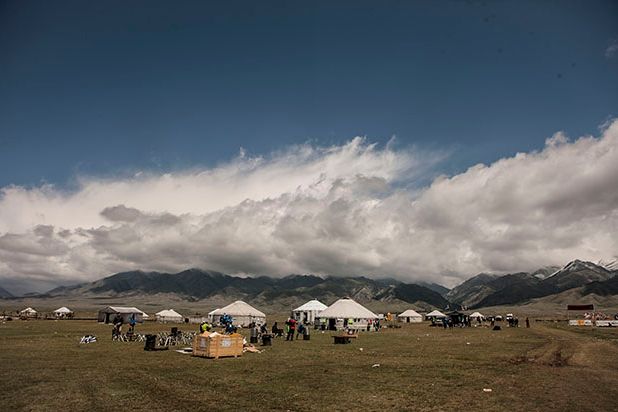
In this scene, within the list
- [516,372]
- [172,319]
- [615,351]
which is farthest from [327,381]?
[172,319]

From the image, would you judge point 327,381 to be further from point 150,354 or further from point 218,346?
point 150,354

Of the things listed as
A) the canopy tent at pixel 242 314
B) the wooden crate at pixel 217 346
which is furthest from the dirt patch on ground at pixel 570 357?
the canopy tent at pixel 242 314

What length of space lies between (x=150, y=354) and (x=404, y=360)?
1441 cm

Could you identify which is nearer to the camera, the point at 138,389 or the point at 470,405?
the point at 470,405

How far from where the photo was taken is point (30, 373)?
17.9m

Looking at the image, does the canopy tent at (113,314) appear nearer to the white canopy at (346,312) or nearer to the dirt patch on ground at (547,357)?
the white canopy at (346,312)

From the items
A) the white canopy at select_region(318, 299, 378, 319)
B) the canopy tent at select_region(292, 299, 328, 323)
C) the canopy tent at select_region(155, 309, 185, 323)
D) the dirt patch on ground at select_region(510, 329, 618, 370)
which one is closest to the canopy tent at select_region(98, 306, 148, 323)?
the canopy tent at select_region(155, 309, 185, 323)

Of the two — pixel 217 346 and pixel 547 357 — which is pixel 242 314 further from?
pixel 547 357

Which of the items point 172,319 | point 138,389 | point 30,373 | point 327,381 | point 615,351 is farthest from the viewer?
point 172,319

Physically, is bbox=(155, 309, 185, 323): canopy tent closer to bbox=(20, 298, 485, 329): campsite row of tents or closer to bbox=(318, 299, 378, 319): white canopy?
bbox=(20, 298, 485, 329): campsite row of tents

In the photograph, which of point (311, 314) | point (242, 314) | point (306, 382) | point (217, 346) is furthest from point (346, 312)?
point (306, 382)

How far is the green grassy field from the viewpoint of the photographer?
12688 millimetres

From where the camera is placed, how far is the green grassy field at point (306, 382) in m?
12.7

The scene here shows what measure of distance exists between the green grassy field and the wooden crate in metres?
0.65
